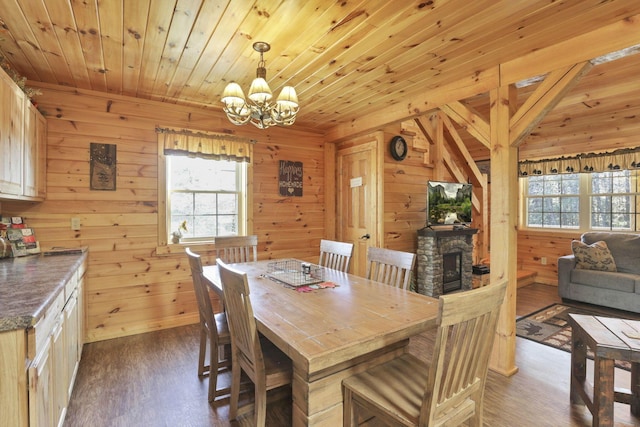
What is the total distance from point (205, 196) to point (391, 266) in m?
2.47

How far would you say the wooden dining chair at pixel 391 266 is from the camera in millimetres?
2199

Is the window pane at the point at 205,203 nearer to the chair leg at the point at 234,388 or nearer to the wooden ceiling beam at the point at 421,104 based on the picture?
the wooden ceiling beam at the point at 421,104

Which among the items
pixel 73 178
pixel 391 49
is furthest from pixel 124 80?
pixel 391 49

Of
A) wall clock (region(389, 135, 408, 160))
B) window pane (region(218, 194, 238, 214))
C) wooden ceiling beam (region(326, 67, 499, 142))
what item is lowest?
window pane (region(218, 194, 238, 214))

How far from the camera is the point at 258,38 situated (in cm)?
209

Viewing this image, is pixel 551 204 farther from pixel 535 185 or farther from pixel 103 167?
pixel 103 167

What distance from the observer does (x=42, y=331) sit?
4.29 ft

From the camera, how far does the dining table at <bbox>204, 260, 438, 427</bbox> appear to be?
1.29 m

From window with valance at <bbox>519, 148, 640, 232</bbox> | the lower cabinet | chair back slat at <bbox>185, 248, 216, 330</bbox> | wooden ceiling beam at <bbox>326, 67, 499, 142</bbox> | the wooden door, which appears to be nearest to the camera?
the lower cabinet

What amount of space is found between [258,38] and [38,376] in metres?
2.17

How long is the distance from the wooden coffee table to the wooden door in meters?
2.24

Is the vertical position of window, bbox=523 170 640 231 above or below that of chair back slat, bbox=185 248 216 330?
above

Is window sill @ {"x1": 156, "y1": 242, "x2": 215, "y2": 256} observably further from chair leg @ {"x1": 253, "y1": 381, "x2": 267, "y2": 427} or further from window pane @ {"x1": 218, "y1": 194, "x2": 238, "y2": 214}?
chair leg @ {"x1": 253, "y1": 381, "x2": 267, "y2": 427}

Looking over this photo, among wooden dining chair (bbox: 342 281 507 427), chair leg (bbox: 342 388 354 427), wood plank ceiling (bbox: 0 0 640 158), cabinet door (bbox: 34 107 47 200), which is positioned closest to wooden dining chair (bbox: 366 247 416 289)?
wooden dining chair (bbox: 342 281 507 427)
